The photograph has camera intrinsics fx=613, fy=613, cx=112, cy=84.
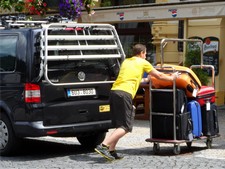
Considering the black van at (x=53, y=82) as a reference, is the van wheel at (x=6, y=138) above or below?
below

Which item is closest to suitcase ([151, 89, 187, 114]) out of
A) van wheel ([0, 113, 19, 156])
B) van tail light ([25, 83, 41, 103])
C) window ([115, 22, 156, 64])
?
van tail light ([25, 83, 41, 103])

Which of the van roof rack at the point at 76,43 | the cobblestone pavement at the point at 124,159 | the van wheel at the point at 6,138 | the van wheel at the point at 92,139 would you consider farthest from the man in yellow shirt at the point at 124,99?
the van wheel at the point at 92,139

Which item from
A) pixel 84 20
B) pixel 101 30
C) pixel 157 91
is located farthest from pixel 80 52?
pixel 84 20

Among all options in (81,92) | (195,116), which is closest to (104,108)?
(81,92)

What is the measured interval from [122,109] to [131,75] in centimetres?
53

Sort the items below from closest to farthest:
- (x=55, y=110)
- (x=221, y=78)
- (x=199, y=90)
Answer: (x=55, y=110) → (x=199, y=90) → (x=221, y=78)

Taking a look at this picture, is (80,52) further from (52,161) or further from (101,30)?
(52,161)

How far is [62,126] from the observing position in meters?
9.38

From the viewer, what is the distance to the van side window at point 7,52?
9580 millimetres

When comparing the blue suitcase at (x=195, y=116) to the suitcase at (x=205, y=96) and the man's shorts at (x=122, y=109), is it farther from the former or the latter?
the man's shorts at (x=122, y=109)

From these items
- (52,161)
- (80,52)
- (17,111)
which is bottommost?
(52,161)

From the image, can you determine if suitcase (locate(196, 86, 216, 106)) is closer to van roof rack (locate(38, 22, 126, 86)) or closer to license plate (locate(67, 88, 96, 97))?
van roof rack (locate(38, 22, 126, 86))

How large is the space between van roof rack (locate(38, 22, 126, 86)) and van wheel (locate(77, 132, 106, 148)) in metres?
1.45

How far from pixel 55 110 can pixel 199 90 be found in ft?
Result: 7.82
